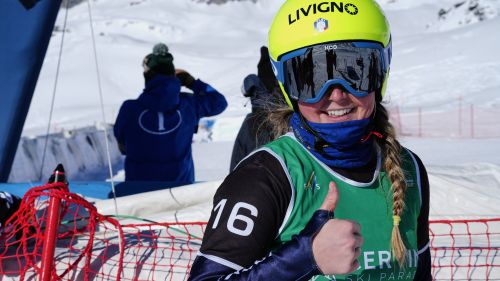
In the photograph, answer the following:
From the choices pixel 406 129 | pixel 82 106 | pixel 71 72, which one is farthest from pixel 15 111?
pixel 71 72

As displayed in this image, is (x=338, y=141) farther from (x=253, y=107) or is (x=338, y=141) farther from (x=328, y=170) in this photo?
(x=253, y=107)

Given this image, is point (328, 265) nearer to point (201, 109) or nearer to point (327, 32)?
point (327, 32)

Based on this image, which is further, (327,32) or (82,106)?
(82,106)

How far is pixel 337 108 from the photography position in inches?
60.5

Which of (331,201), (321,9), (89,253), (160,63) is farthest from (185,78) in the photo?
(331,201)

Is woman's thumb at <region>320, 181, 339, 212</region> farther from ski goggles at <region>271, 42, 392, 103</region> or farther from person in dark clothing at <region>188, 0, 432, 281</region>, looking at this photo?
ski goggles at <region>271, 42, 392, 103</region>

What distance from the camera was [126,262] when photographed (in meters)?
2.52

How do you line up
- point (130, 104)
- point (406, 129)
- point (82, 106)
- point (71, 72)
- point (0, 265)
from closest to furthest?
point (0, 265) → point (130, 104) → point (406, 129) → point (82, 106) → point (71, 72)

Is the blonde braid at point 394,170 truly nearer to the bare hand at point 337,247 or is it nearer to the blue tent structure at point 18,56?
the bare hand at point 337,247

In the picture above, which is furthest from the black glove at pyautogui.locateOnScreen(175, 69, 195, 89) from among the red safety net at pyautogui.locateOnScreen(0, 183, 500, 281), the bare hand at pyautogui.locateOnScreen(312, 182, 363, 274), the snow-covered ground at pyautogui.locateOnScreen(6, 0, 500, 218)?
the bare hand at pyautogui.locateOnScreen(312, 182, 363, 274)

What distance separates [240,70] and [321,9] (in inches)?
1406

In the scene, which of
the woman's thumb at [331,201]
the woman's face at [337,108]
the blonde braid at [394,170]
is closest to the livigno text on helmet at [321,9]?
the woman's face at [337,108]

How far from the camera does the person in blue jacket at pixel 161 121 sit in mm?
4809

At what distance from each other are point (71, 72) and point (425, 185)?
40.8 m
